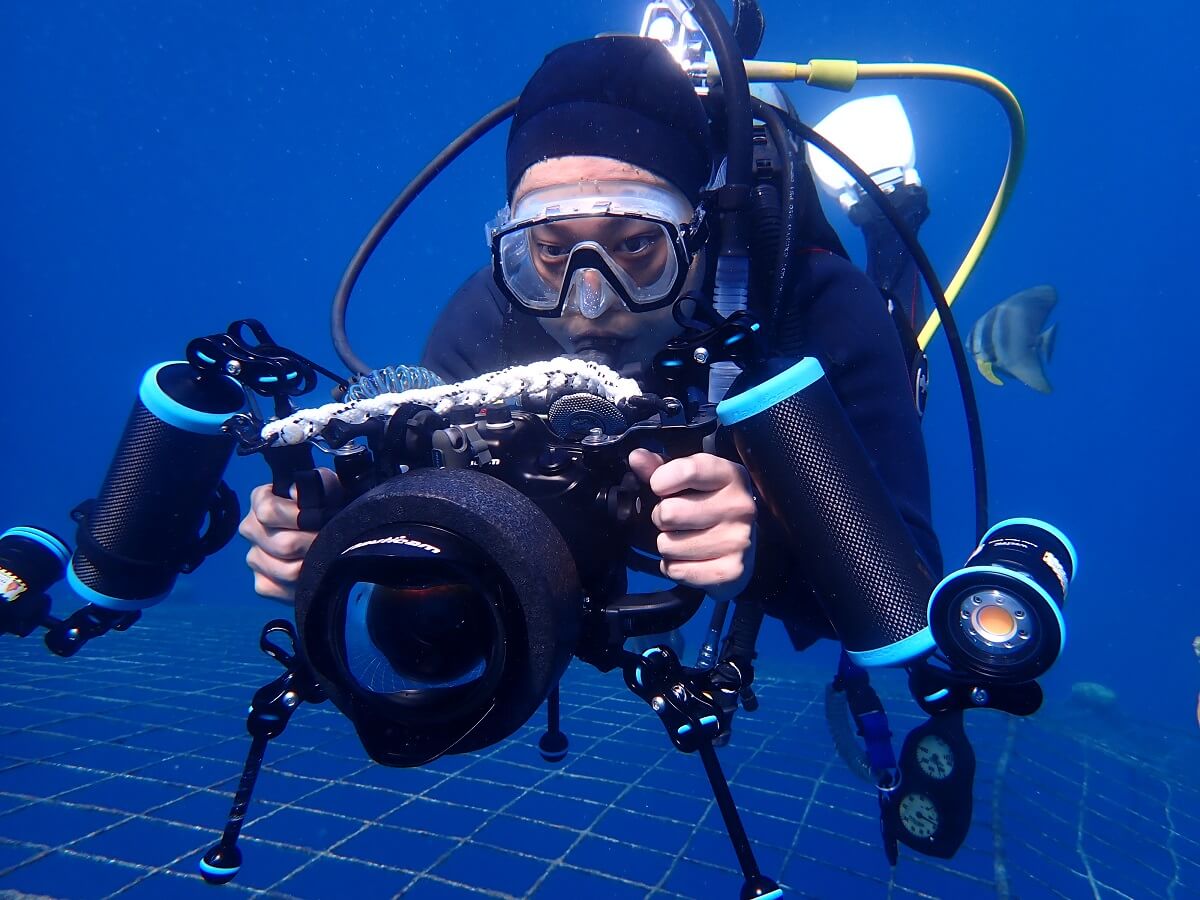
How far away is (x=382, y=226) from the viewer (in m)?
2.95

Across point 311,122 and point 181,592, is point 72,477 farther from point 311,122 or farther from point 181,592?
point 181,592

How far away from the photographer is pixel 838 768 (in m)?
6.21

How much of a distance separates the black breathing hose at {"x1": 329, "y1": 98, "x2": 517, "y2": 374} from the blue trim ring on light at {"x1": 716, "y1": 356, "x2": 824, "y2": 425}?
76.3 inches

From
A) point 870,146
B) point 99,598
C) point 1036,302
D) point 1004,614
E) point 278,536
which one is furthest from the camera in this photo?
point 1036,302

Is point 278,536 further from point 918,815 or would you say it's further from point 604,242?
point 918,815

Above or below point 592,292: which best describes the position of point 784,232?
above

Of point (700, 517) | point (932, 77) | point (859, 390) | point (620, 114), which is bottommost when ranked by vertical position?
point (700, 517)

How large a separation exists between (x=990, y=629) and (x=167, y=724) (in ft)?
23.9

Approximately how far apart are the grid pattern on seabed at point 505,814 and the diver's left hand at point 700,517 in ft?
10.9

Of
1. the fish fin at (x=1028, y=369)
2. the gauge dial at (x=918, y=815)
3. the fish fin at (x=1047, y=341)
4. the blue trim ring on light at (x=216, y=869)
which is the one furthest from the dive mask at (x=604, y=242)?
the fish fin at (x=1047, y=341)

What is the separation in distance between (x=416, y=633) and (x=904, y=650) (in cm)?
99

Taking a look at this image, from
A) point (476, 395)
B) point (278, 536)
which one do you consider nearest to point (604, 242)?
point (476, 395)

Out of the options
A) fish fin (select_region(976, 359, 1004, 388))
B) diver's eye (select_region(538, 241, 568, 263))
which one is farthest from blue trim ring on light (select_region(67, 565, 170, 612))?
fish fin (select_region(976, 359, 1004, 388))

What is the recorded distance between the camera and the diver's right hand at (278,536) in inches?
57.2
